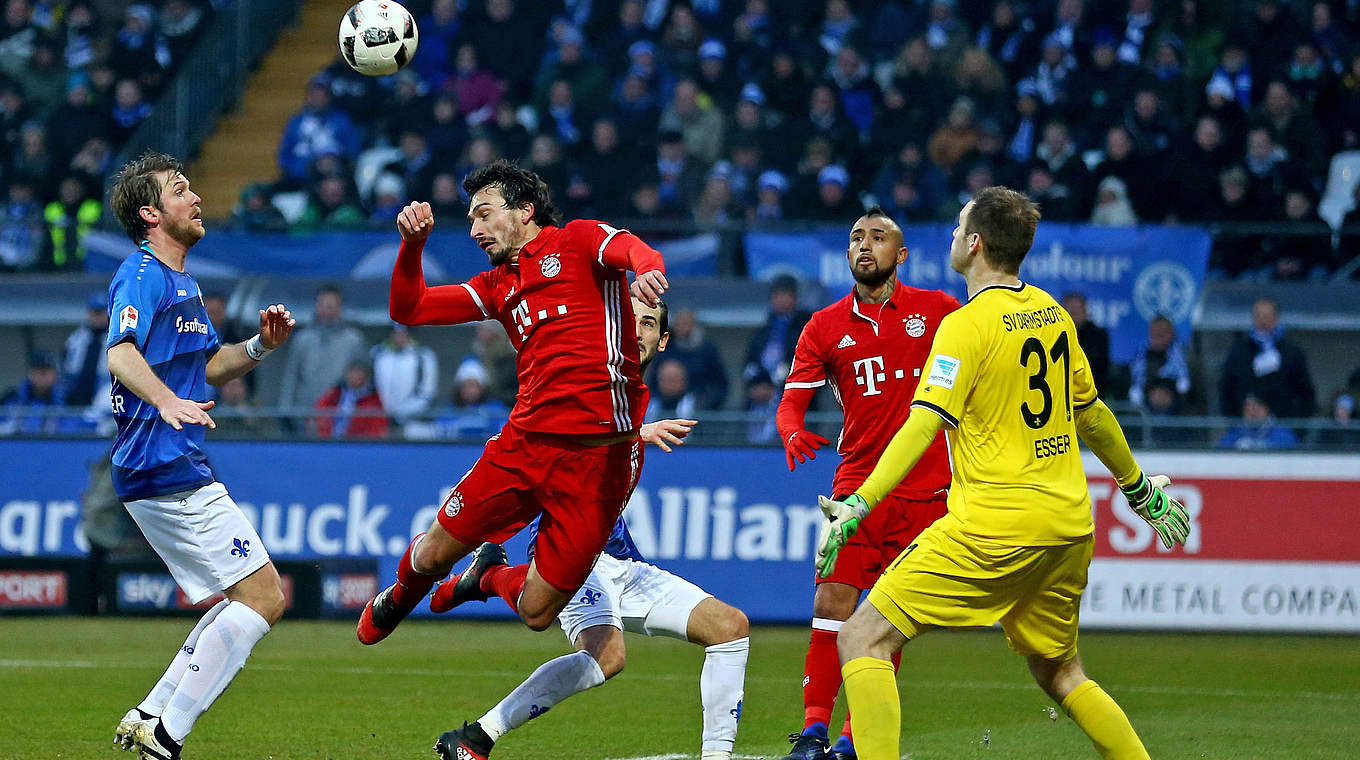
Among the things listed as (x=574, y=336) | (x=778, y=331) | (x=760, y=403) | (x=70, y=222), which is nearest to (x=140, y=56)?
(x=70, y=222)

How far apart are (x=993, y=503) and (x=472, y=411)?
930 cm

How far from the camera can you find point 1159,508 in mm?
6465

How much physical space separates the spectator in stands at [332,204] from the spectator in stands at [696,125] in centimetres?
368

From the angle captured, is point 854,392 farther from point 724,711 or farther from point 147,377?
point 147,377

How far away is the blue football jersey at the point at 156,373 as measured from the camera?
6.78 m

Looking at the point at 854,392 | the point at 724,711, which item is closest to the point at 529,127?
→ the point at 854,392

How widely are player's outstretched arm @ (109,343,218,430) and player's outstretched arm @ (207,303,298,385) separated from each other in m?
0.67

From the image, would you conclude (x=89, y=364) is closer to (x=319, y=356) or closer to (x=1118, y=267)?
(x=319, y=356)

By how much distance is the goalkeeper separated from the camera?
571 centimetres

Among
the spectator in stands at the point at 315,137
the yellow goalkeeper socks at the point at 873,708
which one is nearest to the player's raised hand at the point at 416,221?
the yellow goalkeeper socks at the point at 873,708

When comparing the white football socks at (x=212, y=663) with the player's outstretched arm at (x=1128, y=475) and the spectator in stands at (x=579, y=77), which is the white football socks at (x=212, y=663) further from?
the spectator in stands at (x=579, y=77)

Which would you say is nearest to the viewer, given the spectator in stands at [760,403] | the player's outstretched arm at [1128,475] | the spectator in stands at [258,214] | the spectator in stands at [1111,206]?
the player's outstretched arm at [1128,475]

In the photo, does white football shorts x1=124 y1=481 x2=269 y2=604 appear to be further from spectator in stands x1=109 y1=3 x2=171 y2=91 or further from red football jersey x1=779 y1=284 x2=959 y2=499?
spectator in stands x1=109 y1=3 x2=171 y2=91

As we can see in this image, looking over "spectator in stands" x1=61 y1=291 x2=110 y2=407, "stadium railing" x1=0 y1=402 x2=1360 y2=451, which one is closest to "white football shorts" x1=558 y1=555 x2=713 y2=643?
"stadium railing" x1=0 y1=402 x2=1360 y2=451
